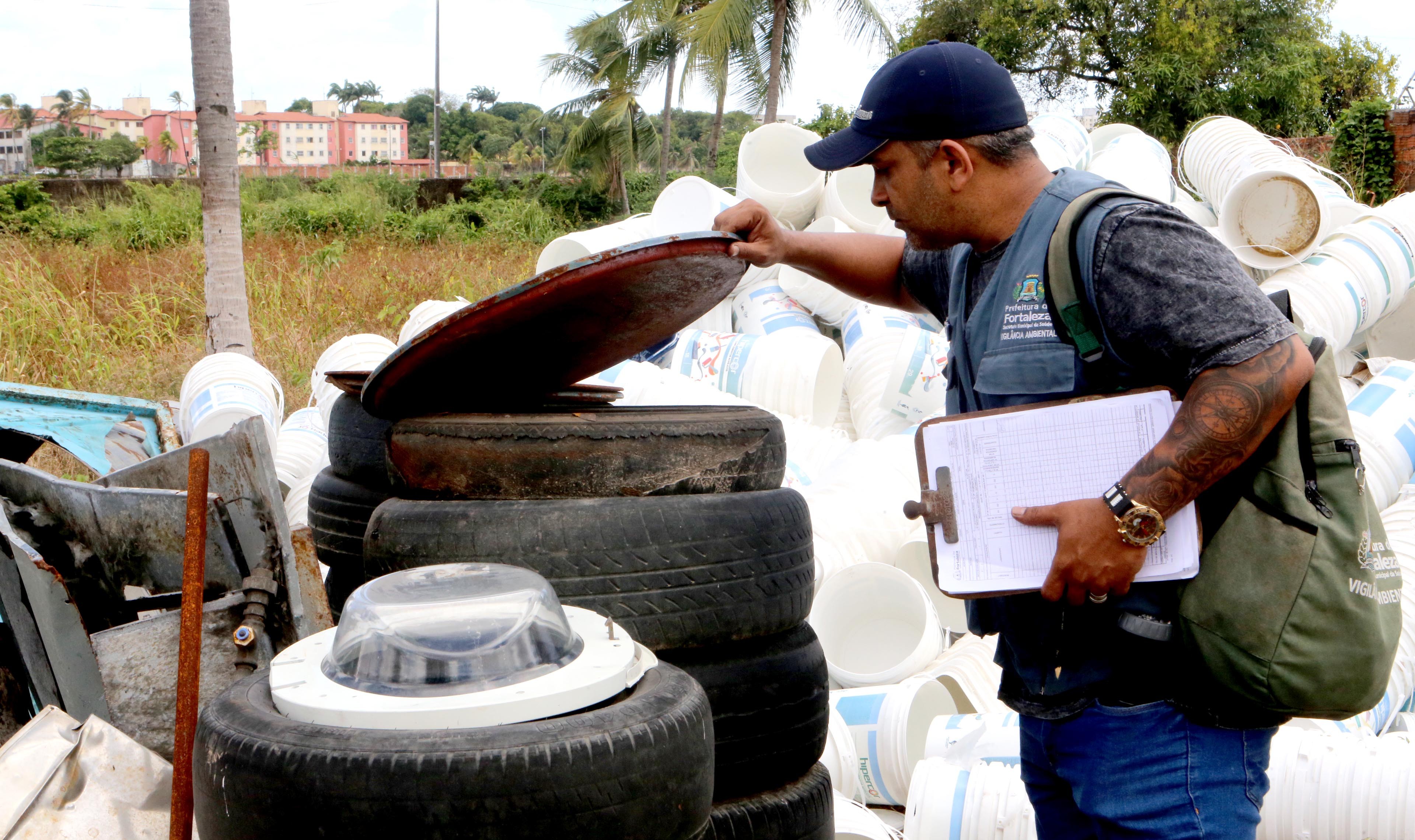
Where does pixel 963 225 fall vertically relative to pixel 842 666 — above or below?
above

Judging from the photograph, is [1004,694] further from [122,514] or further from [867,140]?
[122,514]

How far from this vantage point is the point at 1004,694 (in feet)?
6.93

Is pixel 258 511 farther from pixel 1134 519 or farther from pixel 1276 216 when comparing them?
pixel 1276 216

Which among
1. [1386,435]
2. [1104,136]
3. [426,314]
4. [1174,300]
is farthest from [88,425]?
[1104,136]

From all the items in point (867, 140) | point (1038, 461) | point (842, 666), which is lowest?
point (842, 666)

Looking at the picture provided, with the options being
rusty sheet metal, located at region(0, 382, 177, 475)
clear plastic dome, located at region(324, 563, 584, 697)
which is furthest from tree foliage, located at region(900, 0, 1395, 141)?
clear plastic dome, located at region(324, 563, 584, 697)

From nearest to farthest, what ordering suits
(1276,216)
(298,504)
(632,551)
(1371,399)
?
1. (632,551)
2. (1371,399)
3. (298,504)
4. (1276,216)

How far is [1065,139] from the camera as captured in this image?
6.80m

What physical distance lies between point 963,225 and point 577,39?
82.5 feet

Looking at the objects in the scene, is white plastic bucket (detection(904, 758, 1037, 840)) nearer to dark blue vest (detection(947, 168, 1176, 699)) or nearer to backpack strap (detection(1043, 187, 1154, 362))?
dark blue vest (detection(947, 168, 1176, 699))

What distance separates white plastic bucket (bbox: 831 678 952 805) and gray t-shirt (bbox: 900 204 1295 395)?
1.93 meters

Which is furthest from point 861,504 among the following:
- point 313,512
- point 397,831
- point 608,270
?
point 397,831

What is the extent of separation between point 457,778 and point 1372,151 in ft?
62.2

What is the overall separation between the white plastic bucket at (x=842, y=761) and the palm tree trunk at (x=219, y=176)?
565 centimetres
